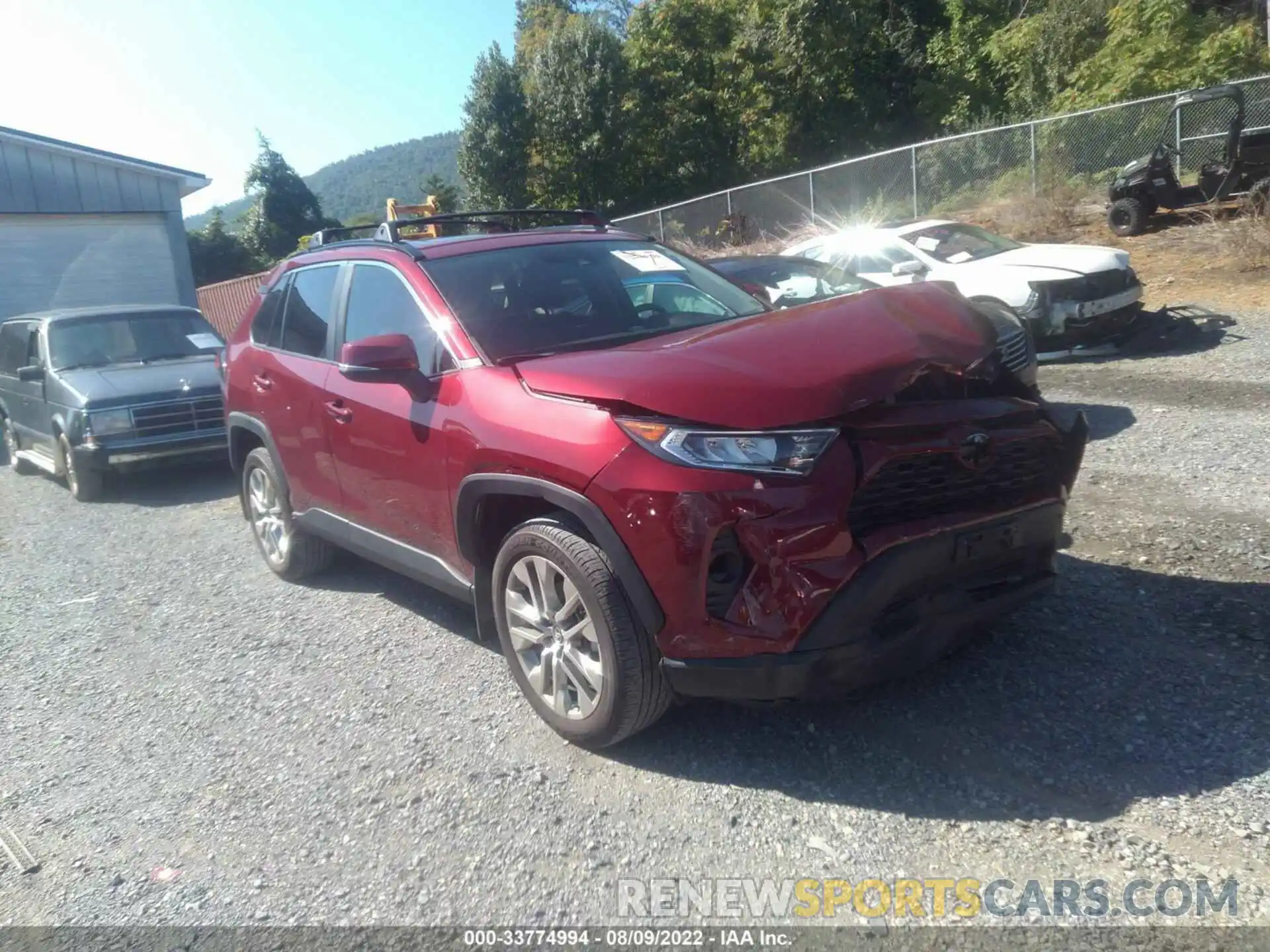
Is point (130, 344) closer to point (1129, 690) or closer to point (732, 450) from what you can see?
point (732, 450)

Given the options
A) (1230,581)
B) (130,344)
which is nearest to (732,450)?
(1230,581)

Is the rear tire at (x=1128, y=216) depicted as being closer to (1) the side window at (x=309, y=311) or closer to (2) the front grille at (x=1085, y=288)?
(2) the front grille at (x=1085, y=288)

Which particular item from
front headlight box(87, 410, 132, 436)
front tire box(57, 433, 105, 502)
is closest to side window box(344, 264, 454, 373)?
front headlight box(87, 410, 132, 436)

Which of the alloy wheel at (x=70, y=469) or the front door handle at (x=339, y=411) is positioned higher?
the front door handle at (x=339, y=411)

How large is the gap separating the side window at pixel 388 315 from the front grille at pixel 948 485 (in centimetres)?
182

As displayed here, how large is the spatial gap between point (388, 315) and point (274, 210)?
44816 mm

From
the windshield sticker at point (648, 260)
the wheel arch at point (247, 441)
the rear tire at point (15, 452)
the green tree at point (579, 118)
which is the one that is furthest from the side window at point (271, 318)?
the green tree at point (579, 118)

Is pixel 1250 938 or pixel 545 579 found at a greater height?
pixel 545 579

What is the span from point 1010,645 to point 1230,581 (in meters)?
1.22

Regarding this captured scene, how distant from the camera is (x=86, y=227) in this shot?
66.0 feet

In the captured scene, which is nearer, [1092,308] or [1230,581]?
[1230,581]

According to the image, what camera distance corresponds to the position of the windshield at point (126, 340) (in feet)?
33.3

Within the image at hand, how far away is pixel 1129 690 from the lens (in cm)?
378

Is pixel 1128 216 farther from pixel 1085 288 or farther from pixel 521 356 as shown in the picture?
pixel 521 356
